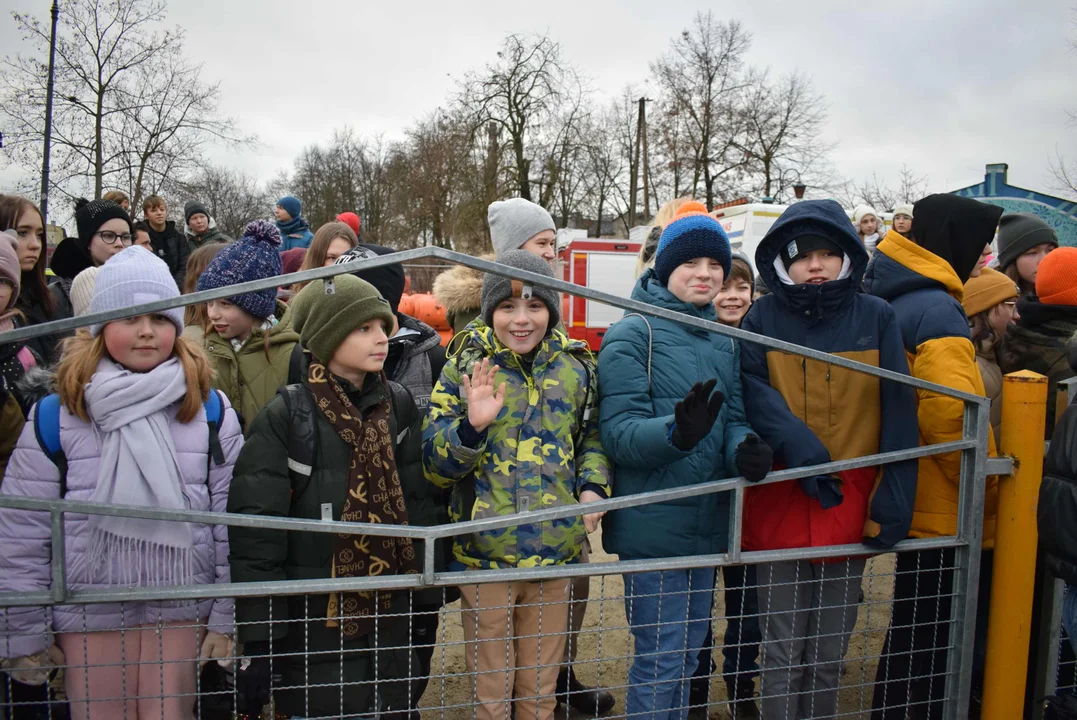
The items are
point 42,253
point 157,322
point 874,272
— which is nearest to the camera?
point 157,322

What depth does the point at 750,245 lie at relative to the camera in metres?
11.6

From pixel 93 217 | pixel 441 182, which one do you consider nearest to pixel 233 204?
pixel 441 182

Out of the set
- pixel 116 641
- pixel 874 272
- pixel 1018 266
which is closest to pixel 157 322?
pixel 116 641

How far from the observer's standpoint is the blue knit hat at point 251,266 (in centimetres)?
300

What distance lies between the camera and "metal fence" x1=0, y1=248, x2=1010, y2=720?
1799mm

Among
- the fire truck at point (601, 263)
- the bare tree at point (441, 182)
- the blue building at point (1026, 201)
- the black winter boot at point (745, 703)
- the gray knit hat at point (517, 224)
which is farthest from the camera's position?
the bare tree at point (441, 182)

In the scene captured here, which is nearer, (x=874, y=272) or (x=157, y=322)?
(x=157, y=322)

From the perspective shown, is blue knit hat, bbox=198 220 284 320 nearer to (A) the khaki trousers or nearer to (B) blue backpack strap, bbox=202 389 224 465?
(B) blue backpack strap, bbox=202 389 224 465

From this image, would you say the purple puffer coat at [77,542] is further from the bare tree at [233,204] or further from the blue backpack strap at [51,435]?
the bare tree at [233,204]

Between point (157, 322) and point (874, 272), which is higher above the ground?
point (874, 272)

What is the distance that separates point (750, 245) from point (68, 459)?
10840 mm

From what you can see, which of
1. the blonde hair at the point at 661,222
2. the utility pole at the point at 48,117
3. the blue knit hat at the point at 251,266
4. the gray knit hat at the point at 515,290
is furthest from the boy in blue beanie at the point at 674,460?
the utility pole at the point at 48,117

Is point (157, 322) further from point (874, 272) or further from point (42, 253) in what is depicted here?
point (874, 272)

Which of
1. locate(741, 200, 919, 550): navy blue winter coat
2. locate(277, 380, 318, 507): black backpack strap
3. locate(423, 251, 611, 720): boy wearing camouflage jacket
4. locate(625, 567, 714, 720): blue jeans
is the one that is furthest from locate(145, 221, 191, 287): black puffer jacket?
locate(741, 200, 919, 550): navy blue winter coat
